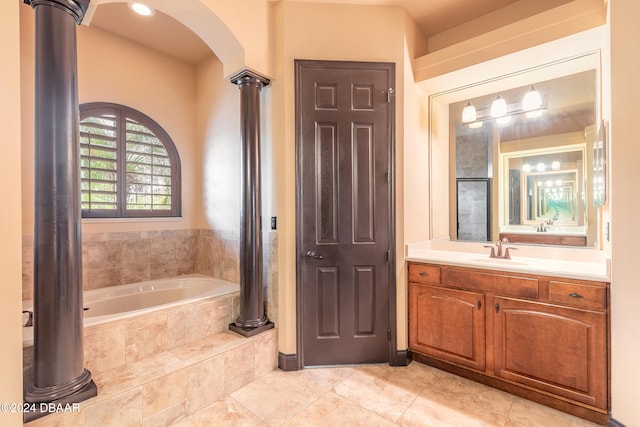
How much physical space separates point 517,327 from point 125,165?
3.72 metres

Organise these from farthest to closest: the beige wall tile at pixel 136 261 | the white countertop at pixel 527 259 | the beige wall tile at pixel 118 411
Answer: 1. the beige wall tile at pixel 136 261
2. the white countertop at pixel 527 259
3. the beige wall tile at pixel 118 411

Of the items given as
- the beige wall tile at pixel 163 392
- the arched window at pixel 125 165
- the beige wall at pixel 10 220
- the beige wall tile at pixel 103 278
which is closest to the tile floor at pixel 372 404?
the beige wall tile at pixel 163 392

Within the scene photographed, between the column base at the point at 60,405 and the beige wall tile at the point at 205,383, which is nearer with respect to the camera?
the column base at the point at 60,405

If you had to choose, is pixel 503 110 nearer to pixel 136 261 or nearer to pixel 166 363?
pixel 166 363

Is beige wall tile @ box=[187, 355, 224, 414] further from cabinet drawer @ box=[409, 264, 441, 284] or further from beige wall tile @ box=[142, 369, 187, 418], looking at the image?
cabinet drawer @ box=[409, 264, 441, 284]

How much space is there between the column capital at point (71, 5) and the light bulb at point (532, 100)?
313 centimetres

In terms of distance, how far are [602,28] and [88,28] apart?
4.13 meters

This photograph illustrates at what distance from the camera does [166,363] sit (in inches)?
74.0

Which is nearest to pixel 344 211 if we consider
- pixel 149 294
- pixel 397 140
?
pixel 397 140

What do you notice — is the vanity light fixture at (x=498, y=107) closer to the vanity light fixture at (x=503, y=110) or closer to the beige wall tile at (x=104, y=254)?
the vanity light fixture at (x=503, y=110)

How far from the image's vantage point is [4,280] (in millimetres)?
1159

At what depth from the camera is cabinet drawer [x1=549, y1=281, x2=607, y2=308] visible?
1697 millimetres

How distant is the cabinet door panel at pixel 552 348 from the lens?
1706 millimetres

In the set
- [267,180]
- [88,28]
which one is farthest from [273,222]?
[88,28]
